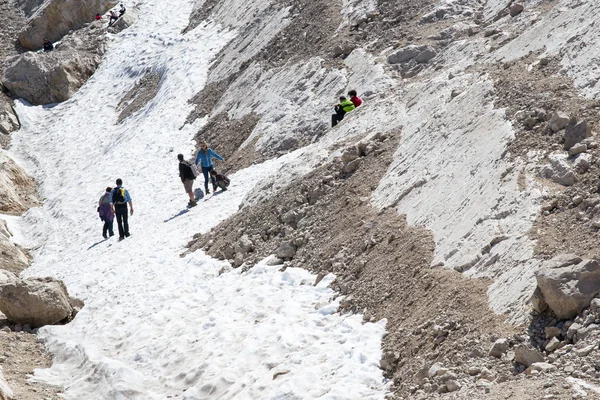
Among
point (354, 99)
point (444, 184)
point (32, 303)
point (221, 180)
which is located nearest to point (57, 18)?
point (221, 180)

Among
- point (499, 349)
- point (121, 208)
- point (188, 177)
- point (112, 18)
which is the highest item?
point (112, 18)

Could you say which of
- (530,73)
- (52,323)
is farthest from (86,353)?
(530,73)

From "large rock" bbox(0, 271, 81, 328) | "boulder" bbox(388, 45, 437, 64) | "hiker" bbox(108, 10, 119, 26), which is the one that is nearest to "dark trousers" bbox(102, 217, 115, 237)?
"large rock" bbox(0, 271, 81, 328)

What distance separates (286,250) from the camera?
1410 cm

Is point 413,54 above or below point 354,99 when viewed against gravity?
below

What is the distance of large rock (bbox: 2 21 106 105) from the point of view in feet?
119

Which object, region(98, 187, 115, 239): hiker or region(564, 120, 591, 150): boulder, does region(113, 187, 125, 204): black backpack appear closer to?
region(98, 187, 115, 239): hiker

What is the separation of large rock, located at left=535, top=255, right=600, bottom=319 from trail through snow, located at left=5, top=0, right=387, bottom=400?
2.22 metres

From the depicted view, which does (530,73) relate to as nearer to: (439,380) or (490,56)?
(490,56)

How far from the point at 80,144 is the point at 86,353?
19.5 m

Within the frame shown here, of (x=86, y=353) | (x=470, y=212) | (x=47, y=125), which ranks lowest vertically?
(x=470, y=212)

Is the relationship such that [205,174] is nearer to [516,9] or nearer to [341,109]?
[341,109]

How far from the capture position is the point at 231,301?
1329 cm

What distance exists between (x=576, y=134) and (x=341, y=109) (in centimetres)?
981
